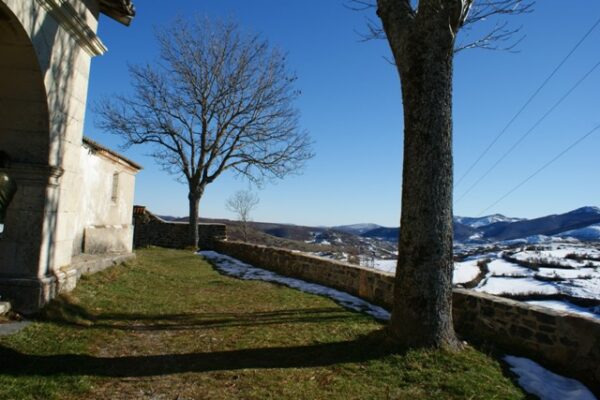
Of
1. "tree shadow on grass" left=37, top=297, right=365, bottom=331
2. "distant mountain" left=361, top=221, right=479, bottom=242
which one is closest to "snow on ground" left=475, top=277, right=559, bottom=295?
"tree shadow on grass" left=37, top=297, right=365, bottom=331

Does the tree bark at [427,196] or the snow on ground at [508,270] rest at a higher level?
the tree bark at [427,196]

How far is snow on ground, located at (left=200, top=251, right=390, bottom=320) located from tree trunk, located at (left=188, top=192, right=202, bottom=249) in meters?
4.31

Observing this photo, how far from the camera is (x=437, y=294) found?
4.31 m

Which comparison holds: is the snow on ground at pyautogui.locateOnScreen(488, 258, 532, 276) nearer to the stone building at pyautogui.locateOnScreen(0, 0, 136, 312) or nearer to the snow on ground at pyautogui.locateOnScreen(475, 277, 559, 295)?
the snow on ground at pyautogui.locateOnScreen(475, 277, 559, 295)

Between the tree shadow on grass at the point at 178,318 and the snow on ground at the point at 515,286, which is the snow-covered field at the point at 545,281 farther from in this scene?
the tree shadow on grass at the point at 178,318

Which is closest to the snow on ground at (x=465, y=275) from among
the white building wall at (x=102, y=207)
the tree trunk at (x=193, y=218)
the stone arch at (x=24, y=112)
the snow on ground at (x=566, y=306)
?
the snow on ground at (x=566, y=306)

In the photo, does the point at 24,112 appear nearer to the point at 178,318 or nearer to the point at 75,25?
the point at 75,25

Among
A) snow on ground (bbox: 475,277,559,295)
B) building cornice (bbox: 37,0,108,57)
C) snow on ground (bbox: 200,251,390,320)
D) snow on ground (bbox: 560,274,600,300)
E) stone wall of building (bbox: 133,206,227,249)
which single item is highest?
building cornice (bbox: 37,0,108,57)

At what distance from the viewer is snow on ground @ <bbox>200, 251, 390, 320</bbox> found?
6713 mm

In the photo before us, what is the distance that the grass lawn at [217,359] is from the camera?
325 centimetres

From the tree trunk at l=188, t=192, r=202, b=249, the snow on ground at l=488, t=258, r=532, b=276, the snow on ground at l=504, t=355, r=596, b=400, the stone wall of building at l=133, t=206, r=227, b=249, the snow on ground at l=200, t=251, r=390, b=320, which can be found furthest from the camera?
the stone wall of building at l=133, t=206, r=227, b=249

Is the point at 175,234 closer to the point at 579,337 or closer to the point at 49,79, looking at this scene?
the point at 49,79

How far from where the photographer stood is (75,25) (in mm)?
5371

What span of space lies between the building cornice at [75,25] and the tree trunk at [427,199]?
4320 mm
